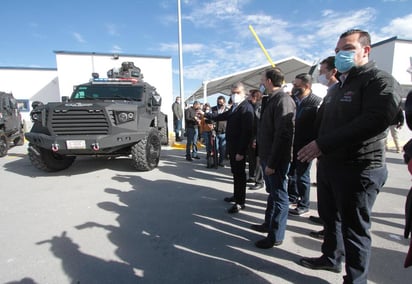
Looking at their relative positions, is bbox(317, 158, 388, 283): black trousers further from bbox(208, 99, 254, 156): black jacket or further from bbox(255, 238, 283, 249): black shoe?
bbox(208, 99, 254, 156): black jacket

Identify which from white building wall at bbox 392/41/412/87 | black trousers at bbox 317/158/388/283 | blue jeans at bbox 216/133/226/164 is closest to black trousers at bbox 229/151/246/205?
black trousers at bbox 317/158/388/283

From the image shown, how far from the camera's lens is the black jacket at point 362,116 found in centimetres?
152

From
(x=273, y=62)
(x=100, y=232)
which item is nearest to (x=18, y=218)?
(x=100, y=232)

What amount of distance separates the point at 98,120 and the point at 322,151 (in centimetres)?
425

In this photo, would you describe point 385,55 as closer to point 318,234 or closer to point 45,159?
point 318,234

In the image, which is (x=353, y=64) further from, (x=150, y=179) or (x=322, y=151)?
(x=150, y=179)

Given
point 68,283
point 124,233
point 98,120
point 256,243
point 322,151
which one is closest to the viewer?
point 322,151

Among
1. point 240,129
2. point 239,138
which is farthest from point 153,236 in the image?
point 240,129

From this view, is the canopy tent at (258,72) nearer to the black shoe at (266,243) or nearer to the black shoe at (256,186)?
the black shoe at (256,186)

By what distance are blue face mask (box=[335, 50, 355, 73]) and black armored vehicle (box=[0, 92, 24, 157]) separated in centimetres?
923

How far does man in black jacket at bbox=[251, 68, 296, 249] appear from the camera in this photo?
7.59 feet

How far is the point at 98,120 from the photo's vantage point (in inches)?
183

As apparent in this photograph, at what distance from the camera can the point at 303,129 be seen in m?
3.32

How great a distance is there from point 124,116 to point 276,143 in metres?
3.56
